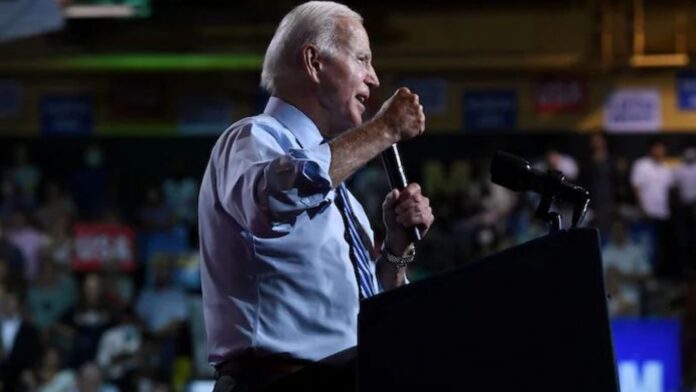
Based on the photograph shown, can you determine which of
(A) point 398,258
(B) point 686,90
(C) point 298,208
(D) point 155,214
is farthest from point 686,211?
(C) point 298,208

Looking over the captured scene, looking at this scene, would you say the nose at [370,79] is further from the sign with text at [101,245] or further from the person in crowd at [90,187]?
the person in crowd at [90,187]

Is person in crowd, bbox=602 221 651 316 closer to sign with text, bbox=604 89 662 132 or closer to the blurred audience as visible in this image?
the blurred audience

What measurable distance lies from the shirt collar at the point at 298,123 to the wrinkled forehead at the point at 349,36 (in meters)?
0.18

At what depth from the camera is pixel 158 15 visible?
1797cm

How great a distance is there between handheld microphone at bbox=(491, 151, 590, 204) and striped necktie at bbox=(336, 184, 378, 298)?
0.35m

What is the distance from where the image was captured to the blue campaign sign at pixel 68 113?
59.0ft

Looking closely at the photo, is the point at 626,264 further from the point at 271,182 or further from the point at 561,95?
the point at 271,182

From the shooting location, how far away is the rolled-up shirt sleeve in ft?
10.4

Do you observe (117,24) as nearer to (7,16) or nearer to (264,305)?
(7,16)

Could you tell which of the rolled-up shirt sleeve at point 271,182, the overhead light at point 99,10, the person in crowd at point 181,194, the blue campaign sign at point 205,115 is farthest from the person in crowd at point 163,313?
the rolled-up shirt sleeve at point 271,182

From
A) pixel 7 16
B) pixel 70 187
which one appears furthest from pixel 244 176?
pixel 70 187

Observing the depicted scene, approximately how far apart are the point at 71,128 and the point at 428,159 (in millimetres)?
4134

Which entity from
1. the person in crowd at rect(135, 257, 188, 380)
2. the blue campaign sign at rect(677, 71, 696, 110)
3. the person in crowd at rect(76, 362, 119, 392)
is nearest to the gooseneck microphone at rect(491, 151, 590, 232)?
the person in crowd at rect(76, 362, 119, 392)

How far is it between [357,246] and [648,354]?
6738 millimetres
